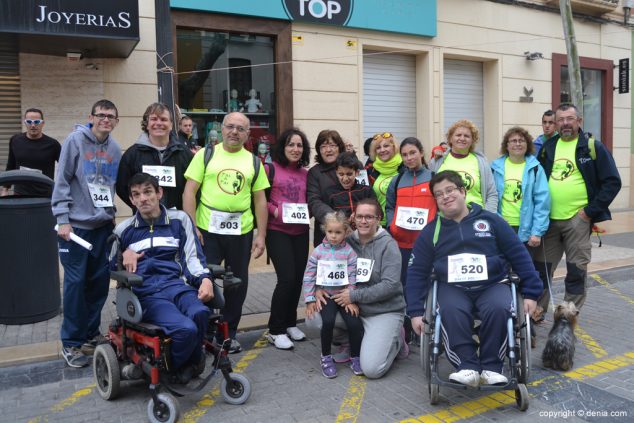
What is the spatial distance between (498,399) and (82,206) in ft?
10.8

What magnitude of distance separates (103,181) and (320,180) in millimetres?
1724

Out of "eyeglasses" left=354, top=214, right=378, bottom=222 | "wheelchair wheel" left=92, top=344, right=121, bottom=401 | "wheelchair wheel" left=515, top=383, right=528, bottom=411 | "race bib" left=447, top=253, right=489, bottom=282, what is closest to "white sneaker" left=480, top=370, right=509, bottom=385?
"wheelchair wheel" left=515, top=383, right=528, bottom=411

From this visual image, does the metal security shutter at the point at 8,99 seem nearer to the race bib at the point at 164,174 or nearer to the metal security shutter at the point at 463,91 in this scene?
the race bib at the point at 164,174

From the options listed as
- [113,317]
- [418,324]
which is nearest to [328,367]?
[418,324]

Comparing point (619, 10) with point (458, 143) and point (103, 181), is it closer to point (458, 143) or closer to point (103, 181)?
point (458, 143)

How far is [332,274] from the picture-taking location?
422 centimetres

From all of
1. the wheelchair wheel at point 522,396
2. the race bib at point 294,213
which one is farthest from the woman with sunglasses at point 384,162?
the wheelchair wheel at point 522,396

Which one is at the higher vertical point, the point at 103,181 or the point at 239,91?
the point at 239,91

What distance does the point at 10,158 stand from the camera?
583 cm

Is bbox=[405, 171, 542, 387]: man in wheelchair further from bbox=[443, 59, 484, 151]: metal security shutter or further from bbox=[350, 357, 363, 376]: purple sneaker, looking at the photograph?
bbox=[443, 59, 484, 151]: metal security shutter

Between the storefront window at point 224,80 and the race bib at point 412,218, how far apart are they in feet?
16.9

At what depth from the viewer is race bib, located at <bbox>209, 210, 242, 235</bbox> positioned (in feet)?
14.0

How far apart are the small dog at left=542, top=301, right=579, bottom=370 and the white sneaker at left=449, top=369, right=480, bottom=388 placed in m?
1.09

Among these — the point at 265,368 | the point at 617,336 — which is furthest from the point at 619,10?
the point at 265,368
